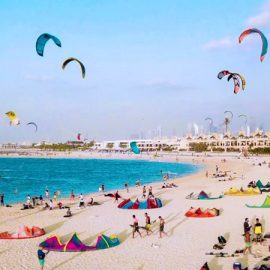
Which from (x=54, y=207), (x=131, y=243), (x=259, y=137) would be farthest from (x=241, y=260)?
(x=259, y=137)

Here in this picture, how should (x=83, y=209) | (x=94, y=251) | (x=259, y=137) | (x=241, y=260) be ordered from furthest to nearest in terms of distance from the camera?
(x=259, y=137) → (x=83, y=209) → (x=94, y=251) → (x=241, y=260)

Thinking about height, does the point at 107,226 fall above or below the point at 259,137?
below

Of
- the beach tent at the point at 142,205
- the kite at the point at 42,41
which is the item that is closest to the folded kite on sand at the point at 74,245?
the beach tent at the point at 142,205

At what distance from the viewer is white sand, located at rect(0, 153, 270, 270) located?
11.9m

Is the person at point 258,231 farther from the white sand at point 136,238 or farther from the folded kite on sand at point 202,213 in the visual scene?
the folded kite on sand at point 202,213

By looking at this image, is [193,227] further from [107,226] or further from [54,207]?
[54,207]

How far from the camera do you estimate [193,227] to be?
53.0ft

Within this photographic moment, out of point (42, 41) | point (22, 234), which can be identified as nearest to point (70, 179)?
point (42, 41)

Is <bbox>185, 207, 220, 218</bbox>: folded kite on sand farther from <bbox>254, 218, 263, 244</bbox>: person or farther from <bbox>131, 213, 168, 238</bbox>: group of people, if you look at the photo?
<bbox>254, 218, 263, 244</bbox>: person

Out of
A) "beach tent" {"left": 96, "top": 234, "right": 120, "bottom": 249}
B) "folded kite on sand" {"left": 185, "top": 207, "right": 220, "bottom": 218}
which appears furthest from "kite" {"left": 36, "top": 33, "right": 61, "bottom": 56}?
"folded kite on sand" {"left": 185, "top": 207, "right": 220, "bottom": 218}

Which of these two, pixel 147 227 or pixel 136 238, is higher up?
pixel 147 227

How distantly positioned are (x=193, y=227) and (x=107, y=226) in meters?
3.31

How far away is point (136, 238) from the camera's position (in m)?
14.6

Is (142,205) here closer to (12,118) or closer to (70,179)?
(12,118)
